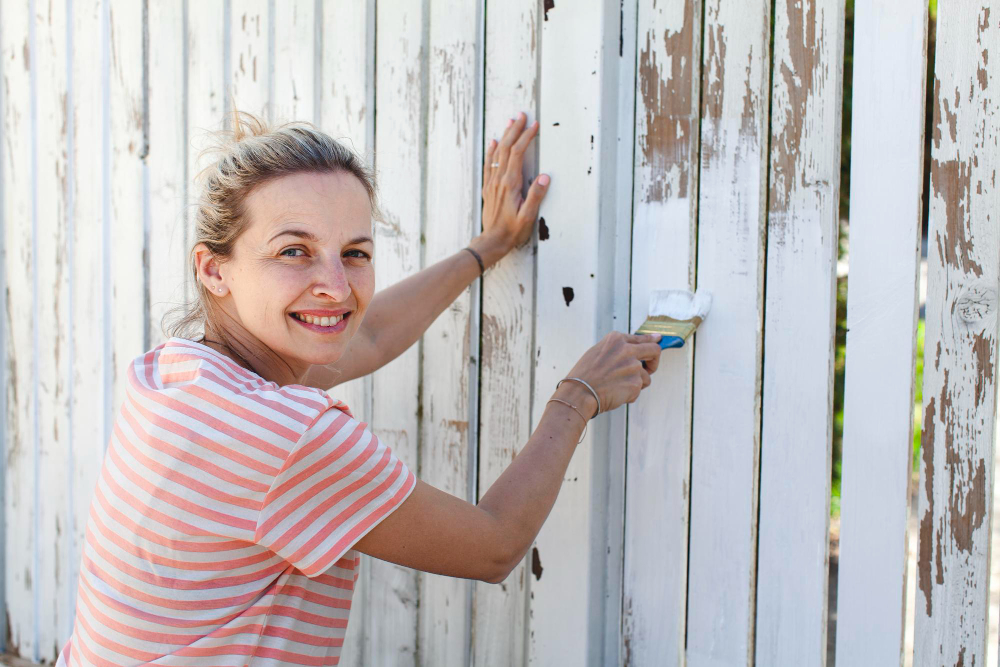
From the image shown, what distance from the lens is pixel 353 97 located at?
2.38 metres

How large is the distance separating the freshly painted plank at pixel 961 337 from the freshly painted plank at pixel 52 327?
2772 millimetres

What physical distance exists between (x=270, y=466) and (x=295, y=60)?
152cm

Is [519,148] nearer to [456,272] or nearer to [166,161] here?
[456,272]

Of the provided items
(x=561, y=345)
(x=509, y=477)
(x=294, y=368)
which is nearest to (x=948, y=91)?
(x=561, y=345)

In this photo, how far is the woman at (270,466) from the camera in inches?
55.2

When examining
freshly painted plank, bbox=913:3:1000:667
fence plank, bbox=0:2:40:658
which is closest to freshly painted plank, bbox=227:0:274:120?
fence plank, bbox=0:2:40:658

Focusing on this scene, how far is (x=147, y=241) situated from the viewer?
2.81 metres

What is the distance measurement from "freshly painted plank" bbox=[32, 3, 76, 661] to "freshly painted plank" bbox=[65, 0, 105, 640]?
1.9 inches

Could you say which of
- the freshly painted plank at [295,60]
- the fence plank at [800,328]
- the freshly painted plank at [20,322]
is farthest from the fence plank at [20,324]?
the fence plank at [800,328]

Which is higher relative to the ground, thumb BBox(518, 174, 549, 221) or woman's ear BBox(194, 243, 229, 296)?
thumb BBox(518, 174, 549, 221)

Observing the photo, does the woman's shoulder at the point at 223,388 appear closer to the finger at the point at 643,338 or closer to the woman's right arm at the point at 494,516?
the woman's right arm at the point at 494,516

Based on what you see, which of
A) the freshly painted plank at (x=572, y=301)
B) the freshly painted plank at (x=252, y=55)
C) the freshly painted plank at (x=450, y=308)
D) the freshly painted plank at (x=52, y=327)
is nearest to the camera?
the freshly painted plank at (x=572, y=301)

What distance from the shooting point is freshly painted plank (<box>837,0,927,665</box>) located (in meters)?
1.67

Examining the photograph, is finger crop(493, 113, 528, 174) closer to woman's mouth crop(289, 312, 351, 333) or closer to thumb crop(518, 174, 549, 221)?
thumb crop(518, 174, 549, 221)
